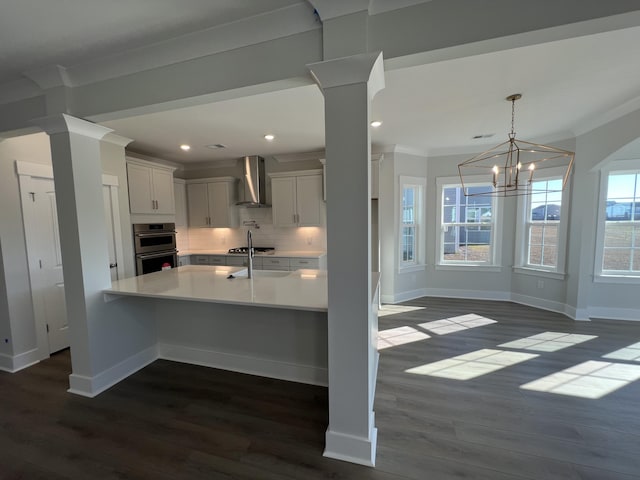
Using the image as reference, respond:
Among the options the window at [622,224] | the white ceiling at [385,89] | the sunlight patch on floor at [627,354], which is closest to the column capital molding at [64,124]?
the white ceiling at [385,89]

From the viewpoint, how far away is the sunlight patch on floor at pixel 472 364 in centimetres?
265

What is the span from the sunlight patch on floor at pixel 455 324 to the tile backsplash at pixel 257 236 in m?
2.17

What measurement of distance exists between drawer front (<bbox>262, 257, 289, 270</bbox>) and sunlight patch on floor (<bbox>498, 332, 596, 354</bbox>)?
3.10 m

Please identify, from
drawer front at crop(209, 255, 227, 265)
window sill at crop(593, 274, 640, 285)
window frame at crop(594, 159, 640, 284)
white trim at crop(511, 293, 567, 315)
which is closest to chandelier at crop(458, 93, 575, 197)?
window frame at crop(594, 159, 640, 284)

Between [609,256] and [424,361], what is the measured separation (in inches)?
129

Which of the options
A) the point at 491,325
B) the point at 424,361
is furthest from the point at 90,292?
the point at 491,325

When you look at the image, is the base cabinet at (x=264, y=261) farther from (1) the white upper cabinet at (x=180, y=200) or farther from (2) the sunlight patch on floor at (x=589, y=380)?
(2) the sunlight patch on floor at (x=589, y=380)

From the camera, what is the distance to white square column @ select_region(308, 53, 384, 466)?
1535 mm

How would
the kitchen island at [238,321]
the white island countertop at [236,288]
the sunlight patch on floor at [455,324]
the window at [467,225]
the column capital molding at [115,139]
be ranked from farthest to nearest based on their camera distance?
the window at [467,225]
the sunlight patch on floor at [455,324]
the column capital molding at [115,139]
the kitchen island at [238,321]
the white island countertop at [236,288]

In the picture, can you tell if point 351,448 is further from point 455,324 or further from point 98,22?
point 98,22

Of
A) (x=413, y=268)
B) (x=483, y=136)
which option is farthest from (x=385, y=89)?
(x=413, y=268)

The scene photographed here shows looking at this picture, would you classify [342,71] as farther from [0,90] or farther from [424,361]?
[0,90]

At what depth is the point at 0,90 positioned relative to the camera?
7.81 feet

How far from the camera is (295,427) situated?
78.4 inches
